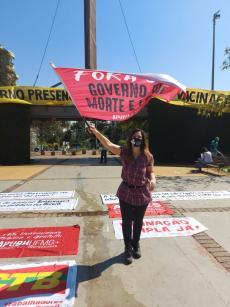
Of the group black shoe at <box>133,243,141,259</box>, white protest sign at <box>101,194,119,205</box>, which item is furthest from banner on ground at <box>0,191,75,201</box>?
black shoe at <box>133,243,141,259</box>

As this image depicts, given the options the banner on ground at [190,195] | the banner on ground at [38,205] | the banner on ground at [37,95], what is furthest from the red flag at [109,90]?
the banner on ground at [37,95]

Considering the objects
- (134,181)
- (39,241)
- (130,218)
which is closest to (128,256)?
(130,218)

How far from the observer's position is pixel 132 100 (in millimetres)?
5363

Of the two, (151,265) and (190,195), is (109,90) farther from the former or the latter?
(190,195)

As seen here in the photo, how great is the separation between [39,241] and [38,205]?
2933mm

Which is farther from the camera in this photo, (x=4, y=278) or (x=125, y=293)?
(x=4, y=278)

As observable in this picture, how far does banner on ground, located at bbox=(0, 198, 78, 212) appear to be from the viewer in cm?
823

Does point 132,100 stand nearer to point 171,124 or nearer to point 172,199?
point 172,199

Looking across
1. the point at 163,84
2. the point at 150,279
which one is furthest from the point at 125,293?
the point at 163,84

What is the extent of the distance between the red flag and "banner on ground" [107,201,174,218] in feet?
9.32

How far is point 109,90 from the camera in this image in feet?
17.2

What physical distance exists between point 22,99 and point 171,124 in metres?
10.2

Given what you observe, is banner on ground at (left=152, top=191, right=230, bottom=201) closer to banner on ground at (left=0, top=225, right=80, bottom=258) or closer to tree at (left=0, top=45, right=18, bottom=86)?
banner on ground at (left=0, top=225, right=80, bottom=258)

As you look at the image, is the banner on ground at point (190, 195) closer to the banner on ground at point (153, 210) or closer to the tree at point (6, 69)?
the banner on ground at point (153, 210)
